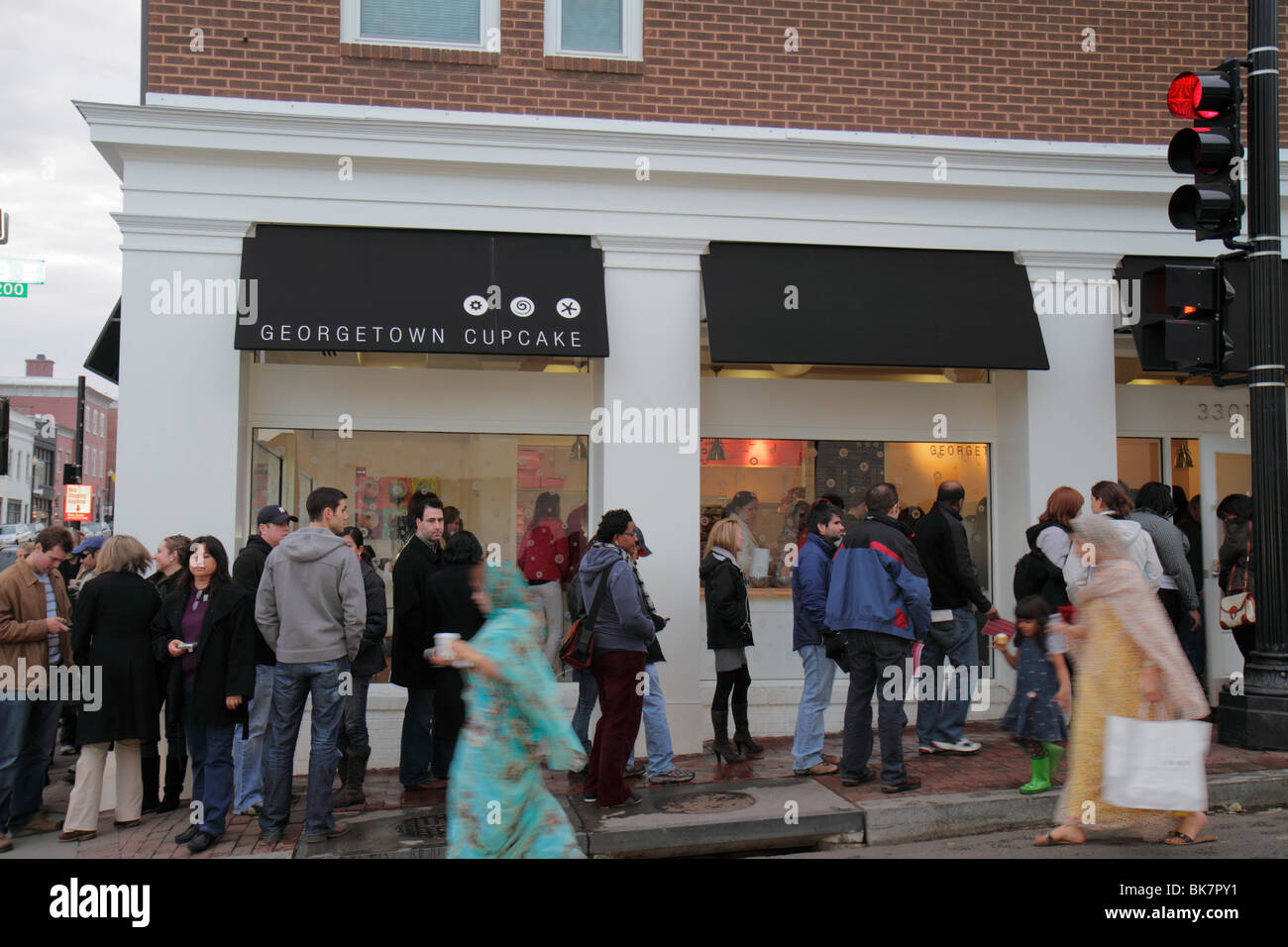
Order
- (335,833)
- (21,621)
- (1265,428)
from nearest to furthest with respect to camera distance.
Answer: (335,833), (21,621), (1265,428)

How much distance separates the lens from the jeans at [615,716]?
690 cm

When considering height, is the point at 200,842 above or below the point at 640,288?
below

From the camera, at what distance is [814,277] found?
30.0 feet

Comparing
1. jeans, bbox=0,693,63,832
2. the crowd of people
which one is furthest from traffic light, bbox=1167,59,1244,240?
jeans, bbox=0,693,63,832

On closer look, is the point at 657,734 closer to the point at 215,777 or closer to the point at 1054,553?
the point at 215,777

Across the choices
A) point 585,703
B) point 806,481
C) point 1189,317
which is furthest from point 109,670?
point 1189,317

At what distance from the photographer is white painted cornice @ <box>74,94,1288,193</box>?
8.40 metres

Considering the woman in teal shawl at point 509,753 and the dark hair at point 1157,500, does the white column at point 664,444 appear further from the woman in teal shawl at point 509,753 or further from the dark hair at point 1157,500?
the woman in teal shawl at point 509,753

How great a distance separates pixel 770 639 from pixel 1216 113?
5.53 metres

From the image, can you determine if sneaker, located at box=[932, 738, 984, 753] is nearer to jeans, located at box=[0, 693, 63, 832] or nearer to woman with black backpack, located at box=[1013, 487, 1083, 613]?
woman with black backpack, located at box=[1013, 487, 1083, 613]

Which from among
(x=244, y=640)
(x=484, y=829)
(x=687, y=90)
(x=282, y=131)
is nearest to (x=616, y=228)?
(x=687, y=90)

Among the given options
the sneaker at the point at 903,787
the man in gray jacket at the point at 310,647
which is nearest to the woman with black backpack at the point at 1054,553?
the sneaker at the point at 903,787

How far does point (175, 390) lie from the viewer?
8312mm

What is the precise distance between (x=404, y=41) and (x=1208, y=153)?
6.52 m
